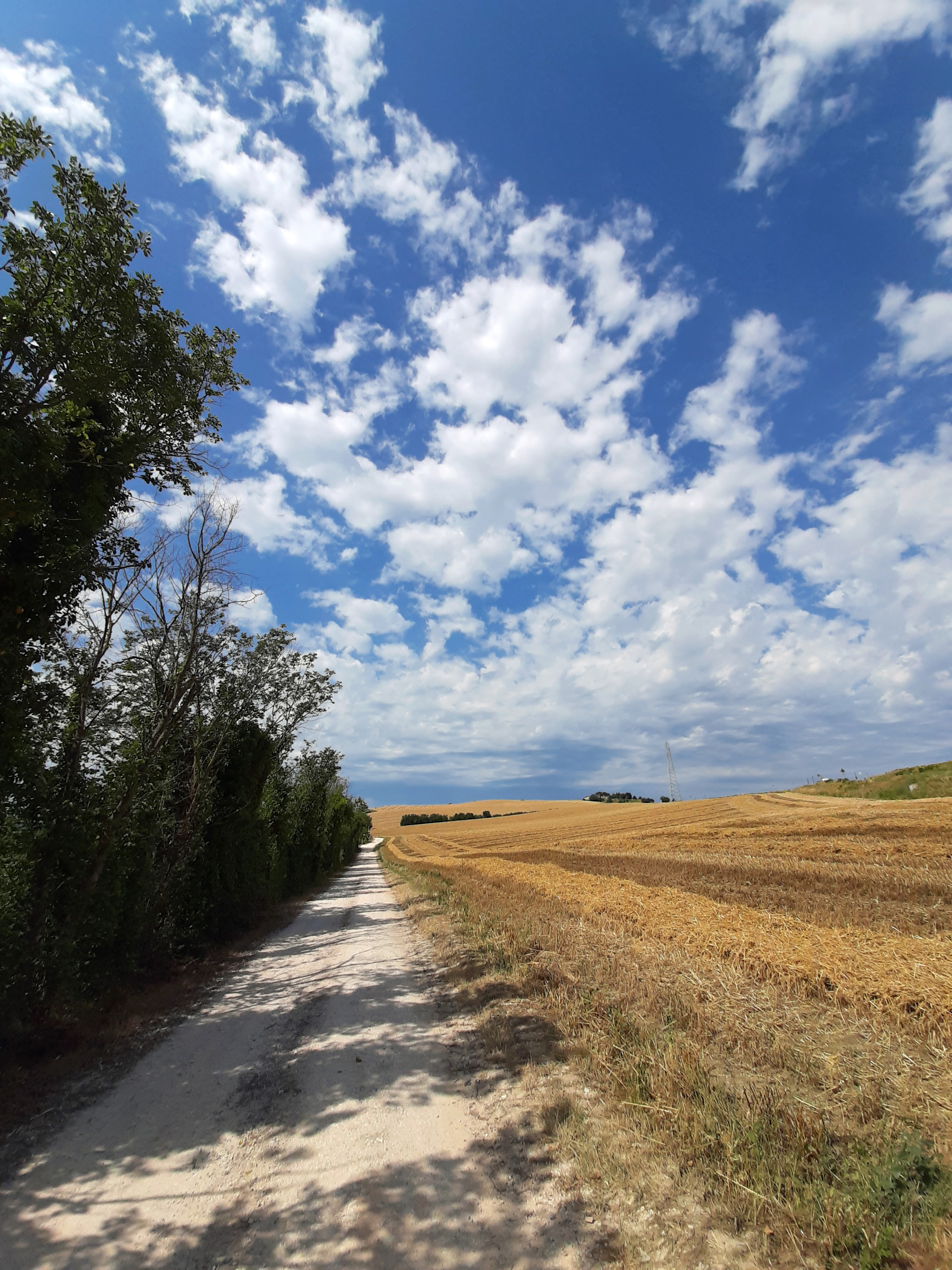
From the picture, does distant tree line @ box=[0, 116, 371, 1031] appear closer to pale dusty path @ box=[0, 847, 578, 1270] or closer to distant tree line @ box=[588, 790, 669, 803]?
pale dusty path @ box=[0, 847, 578, 1270]

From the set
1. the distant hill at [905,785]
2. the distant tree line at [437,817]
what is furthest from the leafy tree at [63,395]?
the distant tree line at [437,817]

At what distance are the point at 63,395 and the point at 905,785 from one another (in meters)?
47.2

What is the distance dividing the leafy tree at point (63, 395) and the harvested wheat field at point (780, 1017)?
7.79m

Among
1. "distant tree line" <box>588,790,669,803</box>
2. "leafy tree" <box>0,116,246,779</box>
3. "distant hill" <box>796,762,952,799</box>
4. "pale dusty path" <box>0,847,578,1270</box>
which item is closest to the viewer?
"pale dusty path" <box>0,847,578,1270</box>

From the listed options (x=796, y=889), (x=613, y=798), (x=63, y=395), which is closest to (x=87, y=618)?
(x=63, y=395)

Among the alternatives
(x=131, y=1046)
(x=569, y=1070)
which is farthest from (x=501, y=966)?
(x=131, y=1046)

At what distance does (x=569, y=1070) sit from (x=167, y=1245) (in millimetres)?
3447

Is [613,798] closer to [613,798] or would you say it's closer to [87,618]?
[613,798]

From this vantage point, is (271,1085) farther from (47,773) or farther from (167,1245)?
(47,773)

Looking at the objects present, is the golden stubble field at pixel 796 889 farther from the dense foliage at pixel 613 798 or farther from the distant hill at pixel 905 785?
the dense foliage at pixel 613 798

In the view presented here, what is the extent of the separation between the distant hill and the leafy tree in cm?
4090

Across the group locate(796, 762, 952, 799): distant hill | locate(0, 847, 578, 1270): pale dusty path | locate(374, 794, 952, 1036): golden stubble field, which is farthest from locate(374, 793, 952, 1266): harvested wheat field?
locate(796, 762, 952, 799): distant hill

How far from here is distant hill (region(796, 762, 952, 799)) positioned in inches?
1346

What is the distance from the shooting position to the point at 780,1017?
5848mm
